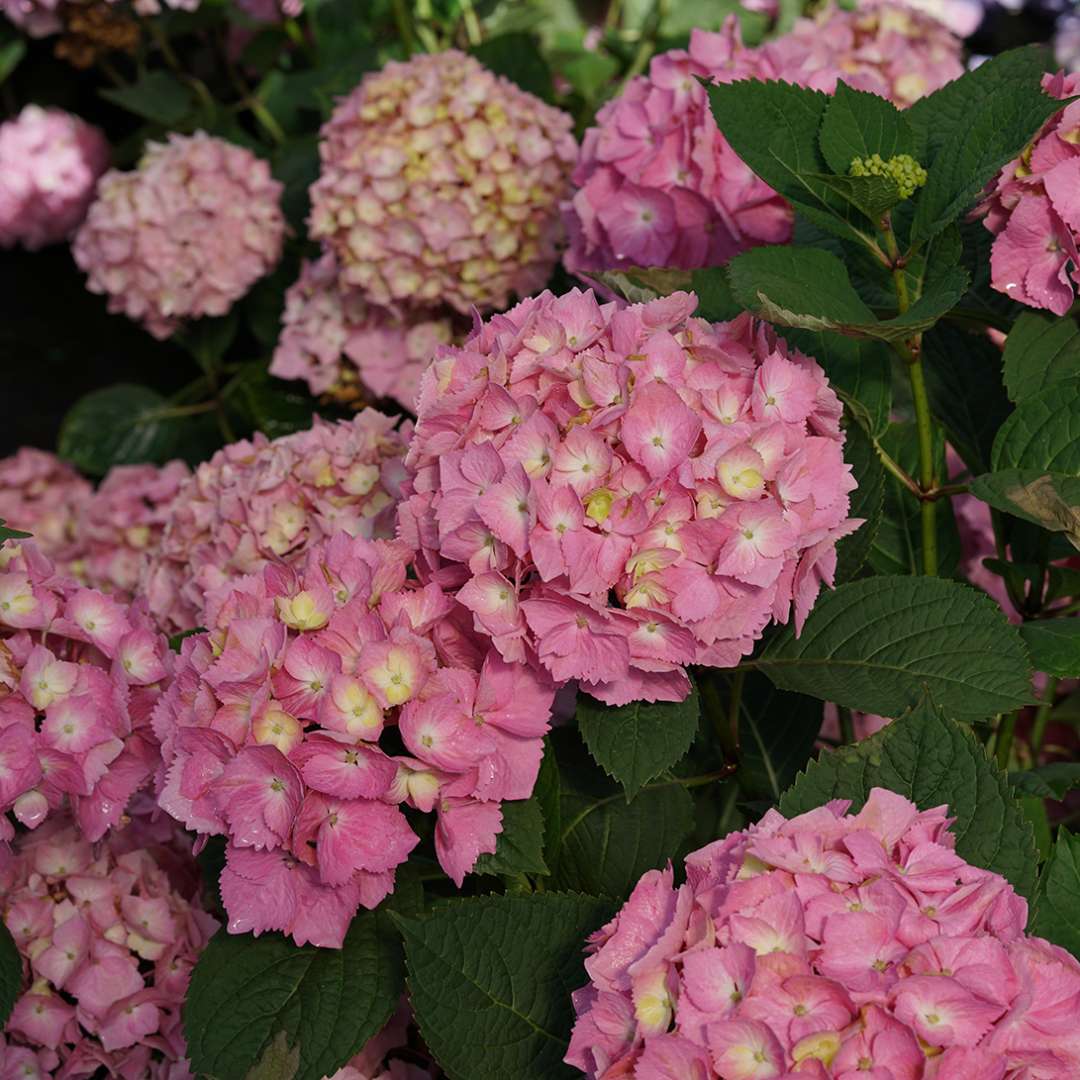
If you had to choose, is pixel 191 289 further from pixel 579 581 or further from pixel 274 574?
pixel 579 581

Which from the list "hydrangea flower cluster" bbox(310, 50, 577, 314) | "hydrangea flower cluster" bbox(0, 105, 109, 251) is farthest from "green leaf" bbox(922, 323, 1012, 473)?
"hydrangea flower cluster" bbox(0, 105, 109, 251)

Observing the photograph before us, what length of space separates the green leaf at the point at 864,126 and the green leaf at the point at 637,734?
356 millimetres

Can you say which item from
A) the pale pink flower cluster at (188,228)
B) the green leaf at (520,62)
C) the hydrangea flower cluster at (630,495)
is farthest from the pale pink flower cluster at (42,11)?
the hydrangea flower cluster at (630,495)

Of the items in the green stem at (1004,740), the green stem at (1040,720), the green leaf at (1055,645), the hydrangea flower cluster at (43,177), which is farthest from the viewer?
the hydrangea flower cluster at (43,177)

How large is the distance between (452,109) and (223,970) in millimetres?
972

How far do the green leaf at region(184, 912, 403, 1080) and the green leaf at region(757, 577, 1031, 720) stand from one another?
304 millimetres

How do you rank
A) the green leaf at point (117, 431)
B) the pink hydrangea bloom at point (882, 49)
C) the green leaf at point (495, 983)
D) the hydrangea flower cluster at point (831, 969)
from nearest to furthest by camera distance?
the hydrangea flower cluster at point (831, 969)
the green leaf at point (495, 983)
the pink hydrangea bloom at point (882, 49)
the green leaf at point (117, 431)

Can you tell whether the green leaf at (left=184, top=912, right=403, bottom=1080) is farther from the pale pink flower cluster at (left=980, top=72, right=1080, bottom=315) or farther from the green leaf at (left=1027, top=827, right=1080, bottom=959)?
the pale pink flower cluster at (left=980, top=72, right=1080, bottom=315)

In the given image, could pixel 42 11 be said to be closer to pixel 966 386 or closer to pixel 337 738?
pixel 966 386

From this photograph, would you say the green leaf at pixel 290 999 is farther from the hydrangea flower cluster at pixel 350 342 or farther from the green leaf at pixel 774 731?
the hydrangea flower cluster at pixel 350 342

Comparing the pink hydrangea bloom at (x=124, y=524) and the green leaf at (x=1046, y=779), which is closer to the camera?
the green leaf at (x=1046, y=779)

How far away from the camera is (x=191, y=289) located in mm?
1732

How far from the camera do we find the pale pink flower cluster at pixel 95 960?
917 millimetres

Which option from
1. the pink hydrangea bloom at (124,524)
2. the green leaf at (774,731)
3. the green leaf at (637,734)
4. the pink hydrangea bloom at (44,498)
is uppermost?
the green leaf at (637,734)
